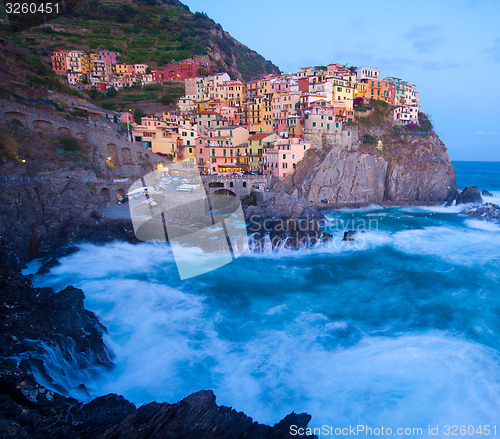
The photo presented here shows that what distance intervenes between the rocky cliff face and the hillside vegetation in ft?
136

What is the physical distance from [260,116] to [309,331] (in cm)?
3841

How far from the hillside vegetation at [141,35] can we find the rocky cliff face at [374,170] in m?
41.6

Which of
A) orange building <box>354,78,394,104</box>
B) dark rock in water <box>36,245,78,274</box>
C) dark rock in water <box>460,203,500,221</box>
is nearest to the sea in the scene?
dark rock in water <box>36,245,78,274</box>

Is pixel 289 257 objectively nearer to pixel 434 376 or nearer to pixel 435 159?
pixel 434 376

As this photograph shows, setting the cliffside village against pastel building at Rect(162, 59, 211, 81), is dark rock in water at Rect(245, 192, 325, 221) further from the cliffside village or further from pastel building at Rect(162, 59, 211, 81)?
pastel building at Rect(162, 59, 211, 81)

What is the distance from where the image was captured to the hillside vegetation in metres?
69.2

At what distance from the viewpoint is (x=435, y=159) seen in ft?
147

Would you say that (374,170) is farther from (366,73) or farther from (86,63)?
(86,63)

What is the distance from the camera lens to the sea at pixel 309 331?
10812 mm

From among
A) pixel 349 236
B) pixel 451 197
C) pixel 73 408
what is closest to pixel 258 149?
pixel 349 236

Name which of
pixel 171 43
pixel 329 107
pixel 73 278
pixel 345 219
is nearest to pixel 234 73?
pixel 171 43

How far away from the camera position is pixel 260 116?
47.5 meters

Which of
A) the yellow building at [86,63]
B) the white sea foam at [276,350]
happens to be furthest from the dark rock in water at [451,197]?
the yellow building at [86,63]

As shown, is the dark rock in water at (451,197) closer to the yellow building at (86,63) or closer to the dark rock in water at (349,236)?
the dark rock in water at (349,236)
